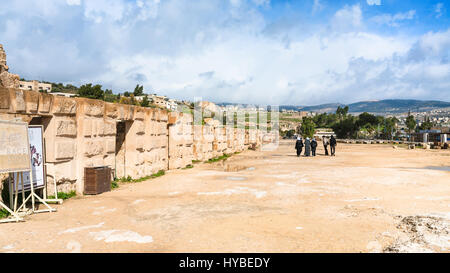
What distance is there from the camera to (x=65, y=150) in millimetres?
8039

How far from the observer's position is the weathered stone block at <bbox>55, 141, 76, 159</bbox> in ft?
25.7

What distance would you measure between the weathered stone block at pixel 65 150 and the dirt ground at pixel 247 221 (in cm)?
108

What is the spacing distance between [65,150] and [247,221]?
486cm

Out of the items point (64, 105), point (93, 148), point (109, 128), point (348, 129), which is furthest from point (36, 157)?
point (348, 129)

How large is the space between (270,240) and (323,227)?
1.10 m

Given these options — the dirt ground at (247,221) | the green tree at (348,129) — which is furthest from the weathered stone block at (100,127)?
the green tree at (348,129)

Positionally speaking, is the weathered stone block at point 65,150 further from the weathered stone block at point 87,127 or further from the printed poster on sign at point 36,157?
the printed poster on sign at point 36,157

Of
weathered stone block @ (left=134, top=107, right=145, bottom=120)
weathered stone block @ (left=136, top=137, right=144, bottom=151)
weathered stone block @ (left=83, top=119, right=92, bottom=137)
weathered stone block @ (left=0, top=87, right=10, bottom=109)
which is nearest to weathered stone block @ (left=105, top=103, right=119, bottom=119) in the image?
weathered stone block @ (left=83, top=119, right=92, bottom=137)

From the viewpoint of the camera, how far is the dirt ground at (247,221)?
14.6 feet

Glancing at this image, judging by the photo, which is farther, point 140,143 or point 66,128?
point 140,143

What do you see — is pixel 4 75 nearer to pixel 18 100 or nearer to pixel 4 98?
pixel 18 100
